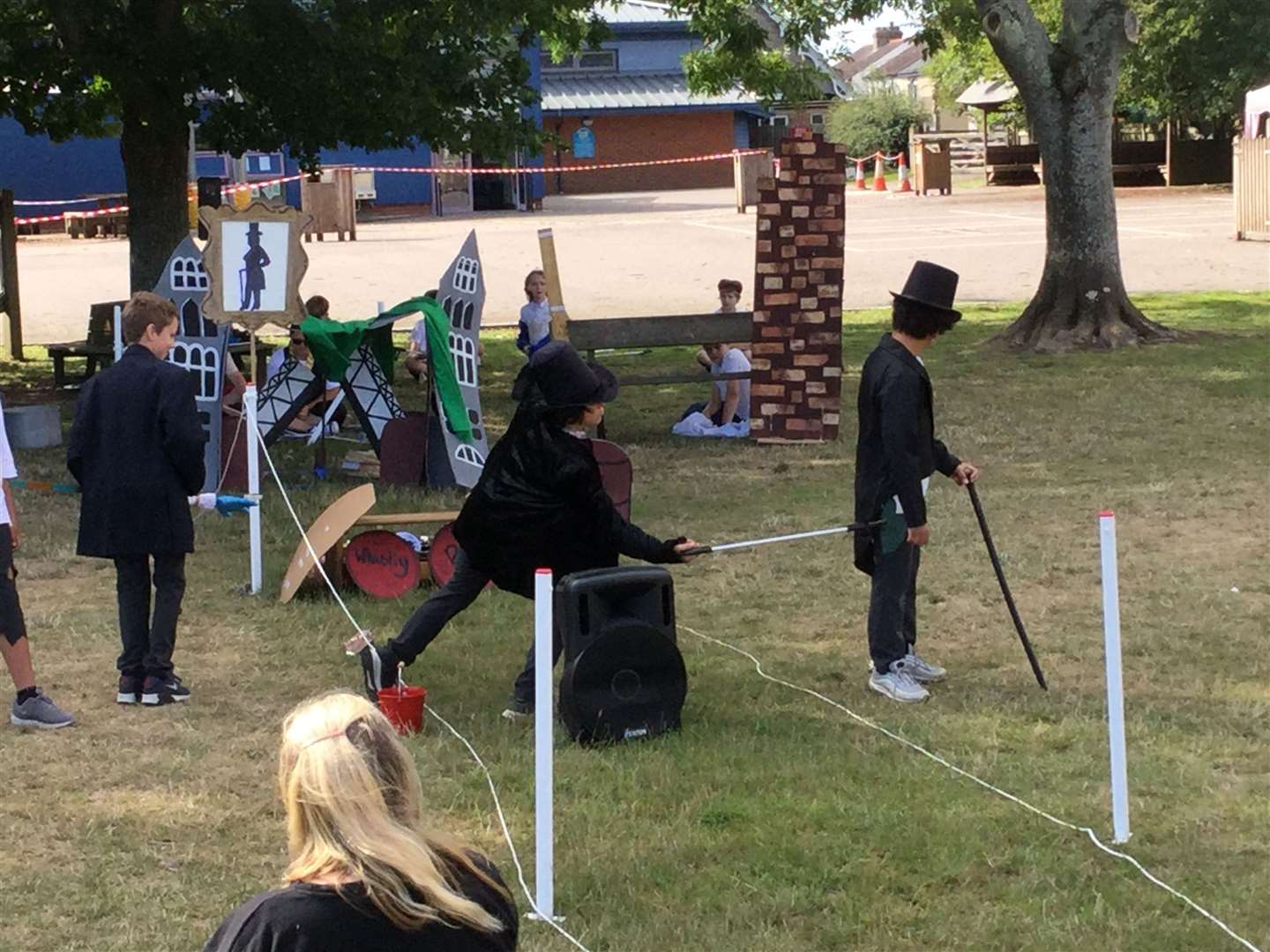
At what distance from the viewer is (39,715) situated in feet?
23.2

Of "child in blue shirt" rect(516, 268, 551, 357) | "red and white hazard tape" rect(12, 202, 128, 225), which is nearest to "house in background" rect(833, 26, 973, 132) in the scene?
"red and white hazard tape" rect(12, 202, 128, 225)

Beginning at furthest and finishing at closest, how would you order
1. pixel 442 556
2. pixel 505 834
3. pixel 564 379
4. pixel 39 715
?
pixel 442 556
pixel 39 715
pixel 564 379
pixel 505 834

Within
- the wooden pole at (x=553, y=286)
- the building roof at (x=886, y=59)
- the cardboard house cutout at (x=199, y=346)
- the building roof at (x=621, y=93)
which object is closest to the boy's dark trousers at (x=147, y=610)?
the cardboard house cutout at (x=199, y=346)

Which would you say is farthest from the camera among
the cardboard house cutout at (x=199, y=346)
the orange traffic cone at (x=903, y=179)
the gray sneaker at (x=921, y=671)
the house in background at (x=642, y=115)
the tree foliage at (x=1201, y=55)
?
the house in background at (x=642, y=115)

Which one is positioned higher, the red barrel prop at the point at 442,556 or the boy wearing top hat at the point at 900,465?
the boy wearing top hat at the point at 900,465

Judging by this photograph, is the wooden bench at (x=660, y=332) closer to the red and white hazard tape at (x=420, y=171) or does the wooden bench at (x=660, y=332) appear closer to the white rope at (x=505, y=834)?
the white rope at (x=505, y=834)

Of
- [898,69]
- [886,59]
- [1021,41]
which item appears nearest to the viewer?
[1021,41]

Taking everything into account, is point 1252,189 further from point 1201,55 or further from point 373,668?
point 373,668

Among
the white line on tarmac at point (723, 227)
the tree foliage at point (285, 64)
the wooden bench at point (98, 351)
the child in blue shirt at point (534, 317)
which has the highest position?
the tree foliage at point (285, 64)

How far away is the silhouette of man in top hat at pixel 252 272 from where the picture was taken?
35.9 feet

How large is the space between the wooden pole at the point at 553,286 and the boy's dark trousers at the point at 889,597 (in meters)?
5.45

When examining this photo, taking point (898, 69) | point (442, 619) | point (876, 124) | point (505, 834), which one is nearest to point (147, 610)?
point (442, 619)

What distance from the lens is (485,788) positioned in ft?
20.4

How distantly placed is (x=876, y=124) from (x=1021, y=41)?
154 ft
